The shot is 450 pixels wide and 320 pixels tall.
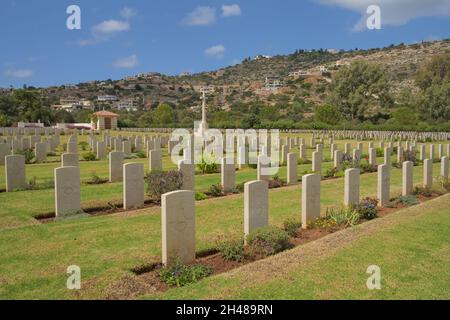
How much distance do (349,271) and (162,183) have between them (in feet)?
23.1

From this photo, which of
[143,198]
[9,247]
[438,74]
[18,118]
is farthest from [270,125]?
[9,247]

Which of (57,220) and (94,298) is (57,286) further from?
(57,220)

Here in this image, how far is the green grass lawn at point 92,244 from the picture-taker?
249 inches

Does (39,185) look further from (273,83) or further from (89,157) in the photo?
(273,83)

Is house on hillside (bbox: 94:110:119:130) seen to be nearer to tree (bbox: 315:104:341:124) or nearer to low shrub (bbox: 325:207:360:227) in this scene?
tree (bbox: 315:104:341:124)

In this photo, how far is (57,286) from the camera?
620 centimetres

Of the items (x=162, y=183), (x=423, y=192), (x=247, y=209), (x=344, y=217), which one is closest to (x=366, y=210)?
(x=344, y=217)

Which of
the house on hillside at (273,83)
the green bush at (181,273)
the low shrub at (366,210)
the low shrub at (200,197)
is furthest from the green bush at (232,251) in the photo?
the house on hillside at (273,83)

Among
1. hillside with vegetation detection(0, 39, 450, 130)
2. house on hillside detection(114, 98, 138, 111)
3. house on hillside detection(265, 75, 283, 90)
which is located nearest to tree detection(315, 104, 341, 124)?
hillside with vegetation detection(0, 39, 450, 130)

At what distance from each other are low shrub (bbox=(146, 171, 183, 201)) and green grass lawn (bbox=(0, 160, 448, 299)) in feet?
2.96

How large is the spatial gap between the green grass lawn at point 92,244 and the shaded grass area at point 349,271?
0.87 metres

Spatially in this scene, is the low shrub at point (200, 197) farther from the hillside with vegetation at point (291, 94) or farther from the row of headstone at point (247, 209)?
the hillside with vegetation at point (291, 94)

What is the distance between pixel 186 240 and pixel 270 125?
57.9 m

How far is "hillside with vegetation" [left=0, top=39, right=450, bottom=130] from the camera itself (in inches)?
2574
